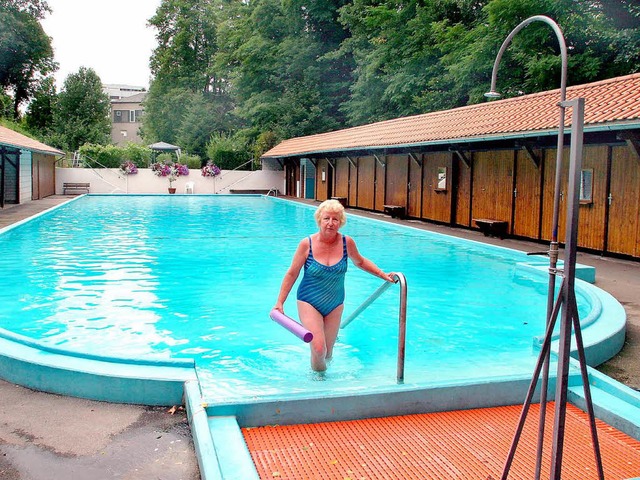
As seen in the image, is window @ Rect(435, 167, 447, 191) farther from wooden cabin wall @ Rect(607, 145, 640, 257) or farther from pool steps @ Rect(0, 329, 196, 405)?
pool steps @ Rect(0, 329, 196, 405)

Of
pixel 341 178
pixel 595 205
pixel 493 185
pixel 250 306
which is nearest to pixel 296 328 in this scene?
pixel 250 306

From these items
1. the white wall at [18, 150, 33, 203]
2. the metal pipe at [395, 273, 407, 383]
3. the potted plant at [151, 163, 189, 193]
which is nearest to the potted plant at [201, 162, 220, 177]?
the potted plant at [151, 163, 189, 193]

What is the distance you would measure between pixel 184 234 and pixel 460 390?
13560mm

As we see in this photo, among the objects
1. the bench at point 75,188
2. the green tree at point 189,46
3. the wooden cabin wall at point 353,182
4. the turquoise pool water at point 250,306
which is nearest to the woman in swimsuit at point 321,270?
the turquoise pool water at point 250,306

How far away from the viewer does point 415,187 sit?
70.8 ft

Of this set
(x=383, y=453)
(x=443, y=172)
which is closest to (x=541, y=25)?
(x=443, y=172)

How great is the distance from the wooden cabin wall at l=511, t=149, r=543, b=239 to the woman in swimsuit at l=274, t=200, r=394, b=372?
11178 mm

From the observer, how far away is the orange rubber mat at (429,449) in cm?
376

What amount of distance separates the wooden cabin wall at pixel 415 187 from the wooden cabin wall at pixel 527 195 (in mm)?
5204

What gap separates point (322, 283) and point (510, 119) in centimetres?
1207

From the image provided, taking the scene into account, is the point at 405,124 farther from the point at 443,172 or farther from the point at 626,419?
the point at 626,419

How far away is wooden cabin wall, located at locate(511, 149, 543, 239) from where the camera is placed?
15.4 meters

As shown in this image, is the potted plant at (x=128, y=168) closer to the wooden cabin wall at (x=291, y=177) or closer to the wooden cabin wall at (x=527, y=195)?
the wooden cabin wall at (x=291, y=177)

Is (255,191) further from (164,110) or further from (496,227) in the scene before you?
(496,227)
